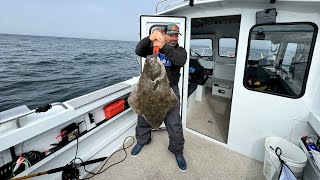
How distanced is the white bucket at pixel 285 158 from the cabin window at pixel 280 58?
2.04 feet

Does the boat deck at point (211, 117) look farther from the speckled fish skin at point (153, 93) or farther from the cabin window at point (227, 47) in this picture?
the cabin window at point (227, 47)

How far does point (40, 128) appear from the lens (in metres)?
1.59

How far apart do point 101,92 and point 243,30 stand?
7.05 ft

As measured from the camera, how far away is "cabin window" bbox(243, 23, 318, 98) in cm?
199

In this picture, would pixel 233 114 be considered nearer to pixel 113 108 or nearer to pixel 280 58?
pixel 280 58

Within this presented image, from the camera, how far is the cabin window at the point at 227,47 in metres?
5.83

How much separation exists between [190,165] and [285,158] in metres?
1.13

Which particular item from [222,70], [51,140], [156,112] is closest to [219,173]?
[156,112]

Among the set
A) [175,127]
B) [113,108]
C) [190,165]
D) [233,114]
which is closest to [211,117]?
[233,114]

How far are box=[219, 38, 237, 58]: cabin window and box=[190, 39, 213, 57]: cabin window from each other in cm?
39

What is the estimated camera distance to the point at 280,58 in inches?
93.4

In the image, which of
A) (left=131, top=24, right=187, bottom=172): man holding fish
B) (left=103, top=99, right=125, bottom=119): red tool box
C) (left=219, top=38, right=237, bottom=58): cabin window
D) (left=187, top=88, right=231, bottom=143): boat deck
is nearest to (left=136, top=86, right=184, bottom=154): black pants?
(left=131, top=24, right=187, bottom=172): man holding fish

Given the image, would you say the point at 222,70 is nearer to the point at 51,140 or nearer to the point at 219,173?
the point at 219,173

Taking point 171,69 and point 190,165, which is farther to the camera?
point 190,165
